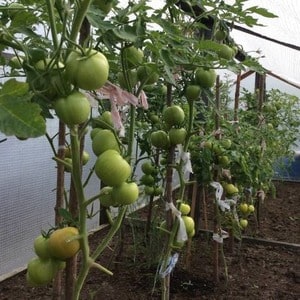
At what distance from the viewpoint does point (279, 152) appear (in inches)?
149

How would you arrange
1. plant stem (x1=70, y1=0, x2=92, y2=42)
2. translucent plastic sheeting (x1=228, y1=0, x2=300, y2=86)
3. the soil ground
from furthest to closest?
translucent plastic sheeting (x1=228, y1=0, x2=300, y2=86) < the soil ground < plant stem (x1=70, y1=0, x2=92, y2=42)

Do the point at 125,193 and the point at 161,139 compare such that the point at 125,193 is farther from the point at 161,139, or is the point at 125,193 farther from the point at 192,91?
the point at 161,139

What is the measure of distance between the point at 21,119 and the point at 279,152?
346 centimetres

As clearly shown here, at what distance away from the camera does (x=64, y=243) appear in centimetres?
72

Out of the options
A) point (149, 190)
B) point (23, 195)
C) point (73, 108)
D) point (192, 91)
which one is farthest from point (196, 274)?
point (73, 108)

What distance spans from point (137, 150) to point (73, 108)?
5.39ft

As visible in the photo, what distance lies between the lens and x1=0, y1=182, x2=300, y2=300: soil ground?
1.98 metres

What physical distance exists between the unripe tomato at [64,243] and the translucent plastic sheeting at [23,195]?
127cm

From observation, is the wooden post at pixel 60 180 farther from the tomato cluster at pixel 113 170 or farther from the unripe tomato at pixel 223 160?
the unripe tomato at pixel 223 160

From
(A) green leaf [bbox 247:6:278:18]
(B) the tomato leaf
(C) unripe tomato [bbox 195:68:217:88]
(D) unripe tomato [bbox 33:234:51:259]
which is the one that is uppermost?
(A) green leaf [bbox 247:6:278:18]

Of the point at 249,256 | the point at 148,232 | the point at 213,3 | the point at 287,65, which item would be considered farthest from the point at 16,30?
the point at 287,65

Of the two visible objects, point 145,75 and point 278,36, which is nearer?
point 145,75

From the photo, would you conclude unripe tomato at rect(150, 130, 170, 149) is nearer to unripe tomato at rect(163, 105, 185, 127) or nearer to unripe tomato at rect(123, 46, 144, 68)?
unripe tomato at rect(163, 105, 185, 127)

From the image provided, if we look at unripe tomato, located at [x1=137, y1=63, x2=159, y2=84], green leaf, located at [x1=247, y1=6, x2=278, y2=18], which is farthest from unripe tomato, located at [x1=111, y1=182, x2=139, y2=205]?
green leaf, located at [x1=247, y1=6, x2=278, y2=18]
